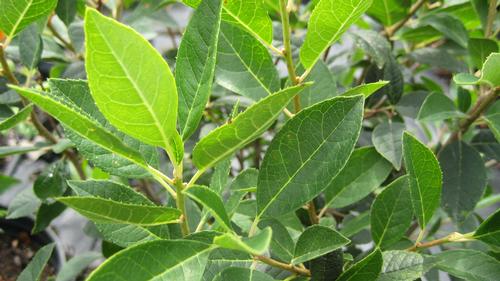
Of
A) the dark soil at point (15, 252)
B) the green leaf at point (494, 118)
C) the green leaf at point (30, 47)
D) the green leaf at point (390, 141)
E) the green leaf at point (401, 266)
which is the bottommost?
the dark soil at point (15, 252)

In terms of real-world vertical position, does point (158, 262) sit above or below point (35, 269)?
above

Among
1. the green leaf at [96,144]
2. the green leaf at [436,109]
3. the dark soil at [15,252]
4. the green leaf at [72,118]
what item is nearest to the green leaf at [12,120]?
the green leaf at [96,144]

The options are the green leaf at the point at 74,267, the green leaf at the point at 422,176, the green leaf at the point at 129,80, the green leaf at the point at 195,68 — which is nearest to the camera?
the green leaf at the point at 129,80

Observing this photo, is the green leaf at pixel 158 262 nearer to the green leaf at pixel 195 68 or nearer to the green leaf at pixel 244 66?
the green leaf at pixel 195 68

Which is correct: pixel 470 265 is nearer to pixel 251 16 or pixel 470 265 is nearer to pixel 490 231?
pixel 490 231

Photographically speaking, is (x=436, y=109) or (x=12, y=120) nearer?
(x=12, y=120)

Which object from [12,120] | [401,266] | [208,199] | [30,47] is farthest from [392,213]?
[30,47]

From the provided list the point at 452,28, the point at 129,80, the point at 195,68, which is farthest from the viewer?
the point at 452,28

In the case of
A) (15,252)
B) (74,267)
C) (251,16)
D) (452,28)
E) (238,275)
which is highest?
(251,16)
